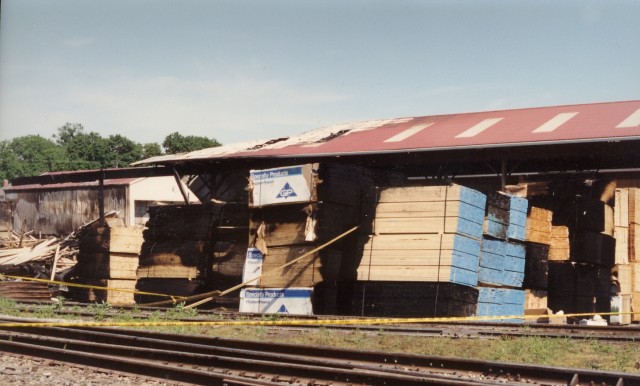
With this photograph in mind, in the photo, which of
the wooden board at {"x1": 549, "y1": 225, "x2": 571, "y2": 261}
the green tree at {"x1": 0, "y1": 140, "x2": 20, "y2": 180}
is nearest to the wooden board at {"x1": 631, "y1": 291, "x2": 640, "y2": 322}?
the wooden board at {"x1": 549, "y1": 225, "x2": 571, "y2": 261}

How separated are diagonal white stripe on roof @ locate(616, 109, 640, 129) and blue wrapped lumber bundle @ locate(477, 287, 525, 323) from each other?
4.83 metres

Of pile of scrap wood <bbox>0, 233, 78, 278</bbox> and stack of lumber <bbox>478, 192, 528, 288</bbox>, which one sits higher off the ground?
stack of lumber <bbox>478, 192, 528, 288</bbox>

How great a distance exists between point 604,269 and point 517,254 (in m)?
3.59

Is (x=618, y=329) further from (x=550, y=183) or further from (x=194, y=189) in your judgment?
(x=194, y=189)

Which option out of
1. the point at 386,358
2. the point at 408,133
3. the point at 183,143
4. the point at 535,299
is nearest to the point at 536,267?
the point at 535,299

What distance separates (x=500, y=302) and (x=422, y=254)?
7.57 ft

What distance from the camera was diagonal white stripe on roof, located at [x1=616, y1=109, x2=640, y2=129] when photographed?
1792cm

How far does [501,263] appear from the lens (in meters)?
16.3

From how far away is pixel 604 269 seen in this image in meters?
19.0

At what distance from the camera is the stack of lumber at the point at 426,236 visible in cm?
1484

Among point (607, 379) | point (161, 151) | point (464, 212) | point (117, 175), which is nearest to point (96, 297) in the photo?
point (464, 212)

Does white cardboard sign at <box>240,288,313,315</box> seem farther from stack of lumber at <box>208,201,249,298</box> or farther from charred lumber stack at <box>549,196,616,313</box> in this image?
charred lumber stack at <box>549,196,616,313</box>

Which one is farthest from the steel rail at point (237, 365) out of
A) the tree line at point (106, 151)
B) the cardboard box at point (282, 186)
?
the tree line at point (106, 151)

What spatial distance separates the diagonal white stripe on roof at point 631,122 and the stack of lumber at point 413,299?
5.95m
